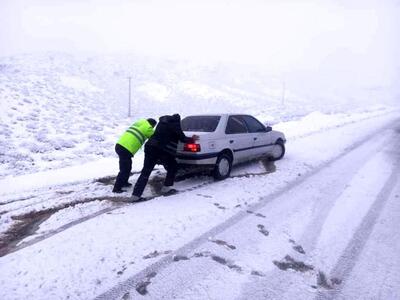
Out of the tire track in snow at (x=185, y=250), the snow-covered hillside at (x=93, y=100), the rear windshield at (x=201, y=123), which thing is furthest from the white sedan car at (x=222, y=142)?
the snow-covered hillside at (x=93, y=100)

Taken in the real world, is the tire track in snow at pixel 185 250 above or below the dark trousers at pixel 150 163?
below

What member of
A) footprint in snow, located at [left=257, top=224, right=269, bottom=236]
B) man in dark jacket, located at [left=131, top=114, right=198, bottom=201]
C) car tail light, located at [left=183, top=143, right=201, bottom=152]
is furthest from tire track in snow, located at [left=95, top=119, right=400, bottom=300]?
man in dark jacket, located at [left=131, top=114, right=198, bottom=201]

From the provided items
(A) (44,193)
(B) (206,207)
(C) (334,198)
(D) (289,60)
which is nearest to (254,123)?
(C) (334,198)

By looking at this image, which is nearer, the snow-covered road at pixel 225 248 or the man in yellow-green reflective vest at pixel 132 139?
the snow-covered road at pixel 225 248

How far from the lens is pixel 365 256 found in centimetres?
428

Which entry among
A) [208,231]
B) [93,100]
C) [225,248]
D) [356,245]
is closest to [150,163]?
[208,231]

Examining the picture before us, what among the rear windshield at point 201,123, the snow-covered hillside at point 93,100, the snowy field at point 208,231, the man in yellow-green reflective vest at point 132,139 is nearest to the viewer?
the snowy field at point 208,231

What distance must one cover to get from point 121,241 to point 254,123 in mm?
5491

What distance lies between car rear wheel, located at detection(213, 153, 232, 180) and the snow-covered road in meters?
0.33

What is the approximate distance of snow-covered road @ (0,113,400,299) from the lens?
3.58m

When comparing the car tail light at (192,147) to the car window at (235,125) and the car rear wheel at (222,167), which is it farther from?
the car window at (235,125)

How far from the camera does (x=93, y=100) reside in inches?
1357

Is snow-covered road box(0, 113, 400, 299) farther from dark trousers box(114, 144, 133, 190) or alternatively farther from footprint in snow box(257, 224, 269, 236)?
dark trousers box(114, 144, 133, 190)

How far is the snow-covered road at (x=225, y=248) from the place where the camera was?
3578mm
